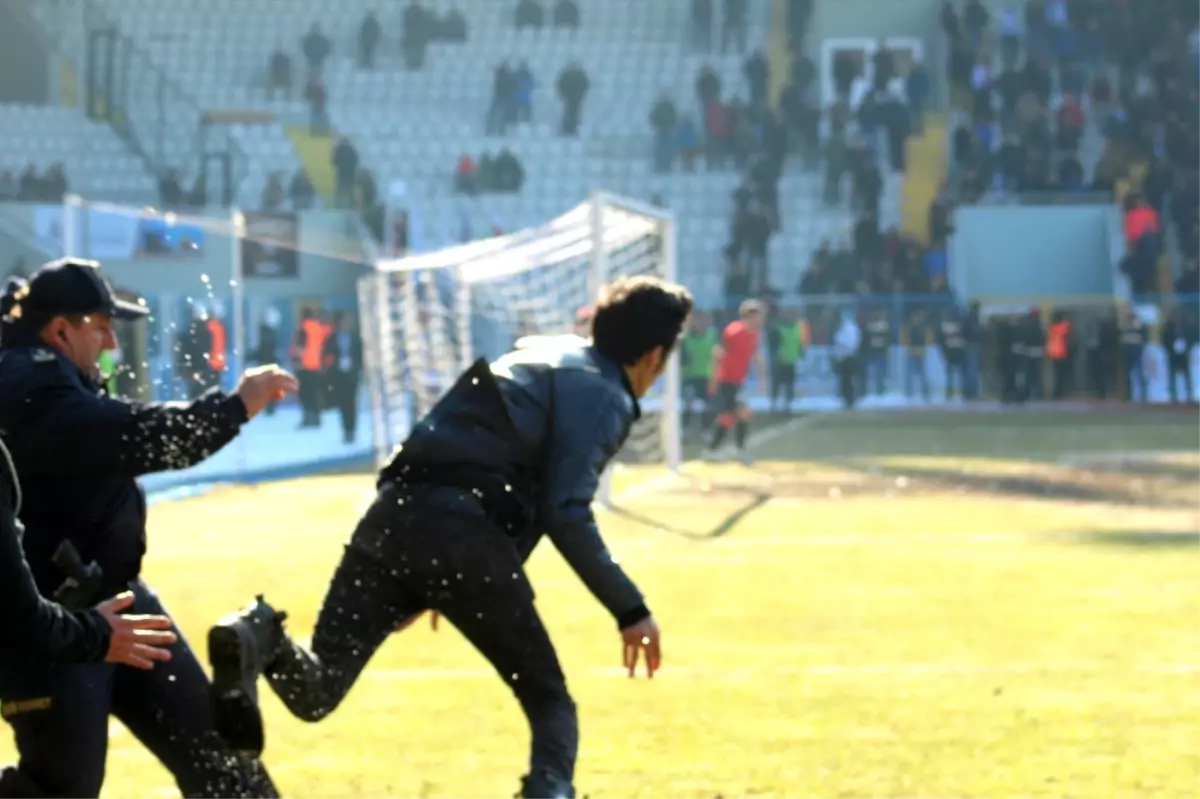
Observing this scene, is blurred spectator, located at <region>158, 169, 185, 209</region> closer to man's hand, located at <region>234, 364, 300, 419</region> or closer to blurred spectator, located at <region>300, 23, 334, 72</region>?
blurred spectator, located at <region>300, 23, 334, 72</region>

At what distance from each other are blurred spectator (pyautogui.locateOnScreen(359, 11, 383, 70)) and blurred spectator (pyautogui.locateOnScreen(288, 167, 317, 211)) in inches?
263

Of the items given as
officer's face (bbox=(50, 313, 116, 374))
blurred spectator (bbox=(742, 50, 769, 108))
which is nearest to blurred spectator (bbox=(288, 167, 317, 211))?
blurred spectator (bbox=(742, 50, 769, 108))

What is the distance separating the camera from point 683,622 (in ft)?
40.4

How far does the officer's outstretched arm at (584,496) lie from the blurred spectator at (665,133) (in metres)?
41.2

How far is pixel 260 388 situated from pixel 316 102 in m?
44.1

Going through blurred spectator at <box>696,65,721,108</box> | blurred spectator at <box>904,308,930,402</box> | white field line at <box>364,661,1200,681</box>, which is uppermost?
blurred spectator at <box>696,65,721,108</box>

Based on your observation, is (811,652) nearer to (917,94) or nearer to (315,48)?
(917,94)

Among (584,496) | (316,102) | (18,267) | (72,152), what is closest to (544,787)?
(584,496)

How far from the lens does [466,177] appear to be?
46031mm

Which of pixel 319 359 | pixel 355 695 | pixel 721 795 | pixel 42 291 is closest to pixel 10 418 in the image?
pixel 42 291

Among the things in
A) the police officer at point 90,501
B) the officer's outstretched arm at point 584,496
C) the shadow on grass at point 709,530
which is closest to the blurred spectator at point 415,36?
the shadow on grass at point 709,530

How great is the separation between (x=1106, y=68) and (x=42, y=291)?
4465 centimetres

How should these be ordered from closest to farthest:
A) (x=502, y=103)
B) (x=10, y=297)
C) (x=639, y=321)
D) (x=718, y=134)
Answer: (x=10, y=297)
(x=639, y=321)
(x=718, y=134)
(x=502, y=103)

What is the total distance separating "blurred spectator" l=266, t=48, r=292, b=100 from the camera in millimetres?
49875
